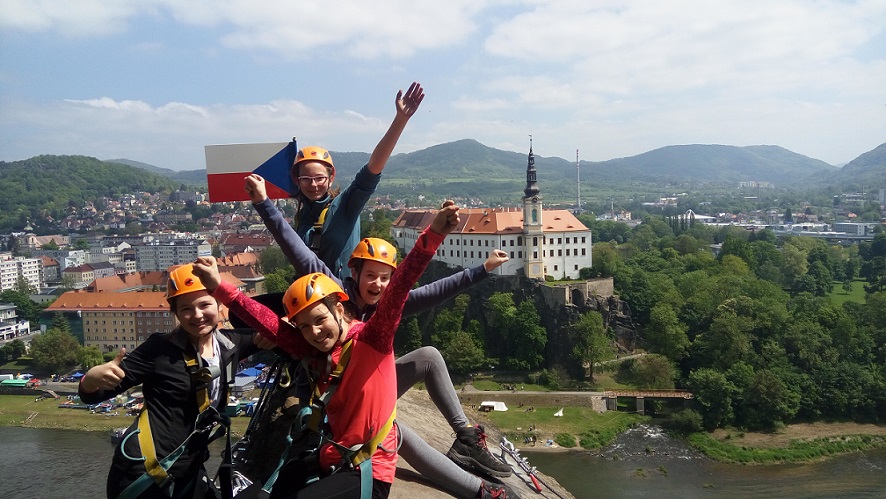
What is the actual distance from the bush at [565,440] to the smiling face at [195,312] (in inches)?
1003

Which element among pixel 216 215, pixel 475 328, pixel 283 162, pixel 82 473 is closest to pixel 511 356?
pixel 475 328

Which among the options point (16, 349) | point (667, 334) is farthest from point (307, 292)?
point (16, 349)

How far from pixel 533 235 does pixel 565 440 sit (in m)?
16.8

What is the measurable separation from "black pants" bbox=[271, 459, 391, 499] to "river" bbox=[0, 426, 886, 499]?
67.1 ft

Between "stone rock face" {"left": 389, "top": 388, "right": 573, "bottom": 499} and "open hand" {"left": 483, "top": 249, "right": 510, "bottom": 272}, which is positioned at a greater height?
"open hand" {"left": 483, "top": 249, "right": 510, "bottom": 272}

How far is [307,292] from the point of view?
3.23 m

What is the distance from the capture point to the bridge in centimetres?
3128

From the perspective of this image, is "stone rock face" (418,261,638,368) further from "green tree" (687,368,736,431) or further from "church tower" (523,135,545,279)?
"green tree" (687,368,736,431)

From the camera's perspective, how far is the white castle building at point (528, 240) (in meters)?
42.2

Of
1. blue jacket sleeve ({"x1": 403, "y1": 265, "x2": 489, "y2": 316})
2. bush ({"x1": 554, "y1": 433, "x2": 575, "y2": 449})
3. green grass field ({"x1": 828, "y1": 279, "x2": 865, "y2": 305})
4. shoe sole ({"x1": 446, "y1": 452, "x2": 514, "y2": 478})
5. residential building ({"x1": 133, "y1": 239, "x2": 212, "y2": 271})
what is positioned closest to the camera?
blue jacket sleeve ({"x1": 403, "y1": 265, "x2": 489, "y2": 316})

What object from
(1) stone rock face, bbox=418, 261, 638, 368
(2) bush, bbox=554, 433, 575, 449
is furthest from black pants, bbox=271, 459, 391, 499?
(1) stone rock face, bbox=418, 261, 638, 368

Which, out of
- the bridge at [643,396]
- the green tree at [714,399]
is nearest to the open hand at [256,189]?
the green tree at [714,399]

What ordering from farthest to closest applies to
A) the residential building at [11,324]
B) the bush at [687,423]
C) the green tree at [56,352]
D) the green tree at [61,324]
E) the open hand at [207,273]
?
the residential building at [11,324], the green tree at [61,324], the green tree at [56,352], the bush at [687,423], the open hand at [207,273]

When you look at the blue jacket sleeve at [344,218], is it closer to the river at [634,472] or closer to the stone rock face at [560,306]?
the river at [634,472]
